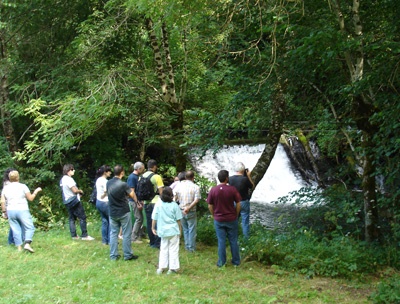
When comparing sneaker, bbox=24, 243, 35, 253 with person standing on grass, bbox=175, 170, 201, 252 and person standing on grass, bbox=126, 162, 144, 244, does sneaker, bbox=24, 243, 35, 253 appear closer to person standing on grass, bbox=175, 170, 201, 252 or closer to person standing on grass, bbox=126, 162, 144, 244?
person standing on grass, bbox=126, 162, 144, 244

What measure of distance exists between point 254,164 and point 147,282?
12.8 metres

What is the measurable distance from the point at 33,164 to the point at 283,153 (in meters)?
10.8

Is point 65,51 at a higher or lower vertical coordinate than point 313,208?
higher

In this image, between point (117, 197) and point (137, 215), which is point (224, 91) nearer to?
point (137, 215)

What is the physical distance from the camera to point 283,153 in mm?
19516

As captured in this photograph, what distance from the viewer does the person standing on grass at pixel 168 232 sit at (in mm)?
6801

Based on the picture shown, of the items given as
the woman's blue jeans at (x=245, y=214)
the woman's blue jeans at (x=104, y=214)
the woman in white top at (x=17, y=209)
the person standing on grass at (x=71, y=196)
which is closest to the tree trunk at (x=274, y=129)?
the woman's blue jeans at (x=245, y=214)

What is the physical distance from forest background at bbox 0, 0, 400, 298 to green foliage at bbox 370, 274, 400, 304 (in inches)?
16.2

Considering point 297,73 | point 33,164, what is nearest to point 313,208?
point 297,73

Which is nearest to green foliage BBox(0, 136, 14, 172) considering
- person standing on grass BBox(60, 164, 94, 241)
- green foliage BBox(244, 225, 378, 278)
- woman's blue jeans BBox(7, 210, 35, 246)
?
person standing on grass BBox(60, 164, 94, 241)

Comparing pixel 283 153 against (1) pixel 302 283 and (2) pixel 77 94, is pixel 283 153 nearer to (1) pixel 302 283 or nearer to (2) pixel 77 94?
(2) pixel 77 94

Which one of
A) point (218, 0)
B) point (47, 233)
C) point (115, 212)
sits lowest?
point (47, 233)

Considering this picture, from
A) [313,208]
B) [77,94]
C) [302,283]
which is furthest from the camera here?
[77,94]

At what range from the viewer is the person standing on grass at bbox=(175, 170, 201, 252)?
27.1 ft
